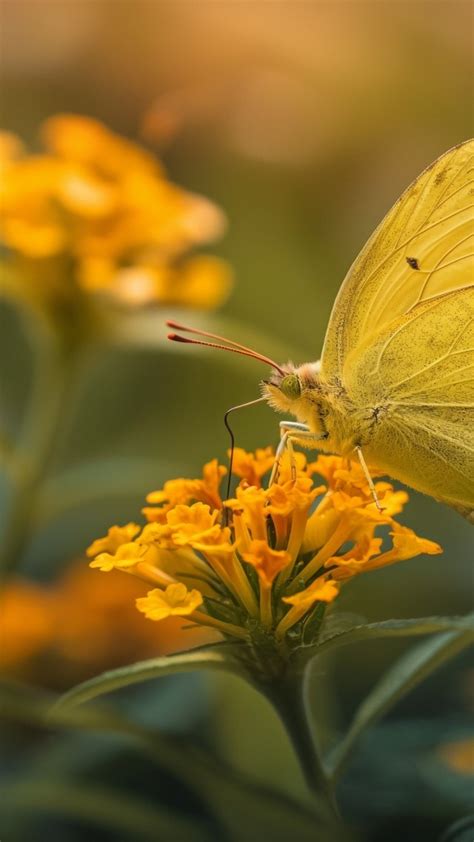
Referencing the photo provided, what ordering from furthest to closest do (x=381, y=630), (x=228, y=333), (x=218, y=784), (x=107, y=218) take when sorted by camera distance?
(x=107, y=218) → (x=228, y=333) → (x=218, y=784) → (x=381, y=630)

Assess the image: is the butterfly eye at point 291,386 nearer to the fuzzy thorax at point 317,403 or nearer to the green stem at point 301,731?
the fuzzy thorax at point 317,403

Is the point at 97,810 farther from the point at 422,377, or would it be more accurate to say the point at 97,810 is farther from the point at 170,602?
the point at 422,377

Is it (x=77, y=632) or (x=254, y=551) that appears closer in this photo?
(x=254, y=551)

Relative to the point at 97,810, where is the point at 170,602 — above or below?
above

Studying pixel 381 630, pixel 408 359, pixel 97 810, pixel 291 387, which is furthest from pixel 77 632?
pixel 381 630

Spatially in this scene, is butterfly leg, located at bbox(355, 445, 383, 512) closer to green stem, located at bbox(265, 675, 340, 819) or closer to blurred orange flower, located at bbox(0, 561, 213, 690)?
green stem, located at bbox(265, 675, 340, 819)

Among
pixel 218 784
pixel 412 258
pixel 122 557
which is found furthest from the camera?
pixel 412 258

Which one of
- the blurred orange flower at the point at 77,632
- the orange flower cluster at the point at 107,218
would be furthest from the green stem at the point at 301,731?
the orange flower cluster at the point at 107,218

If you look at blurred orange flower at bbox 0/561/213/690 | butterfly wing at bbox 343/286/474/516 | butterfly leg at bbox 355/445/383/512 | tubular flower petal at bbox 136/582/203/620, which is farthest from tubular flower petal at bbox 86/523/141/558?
blurred orange flower at bbox 0/561/213/690
